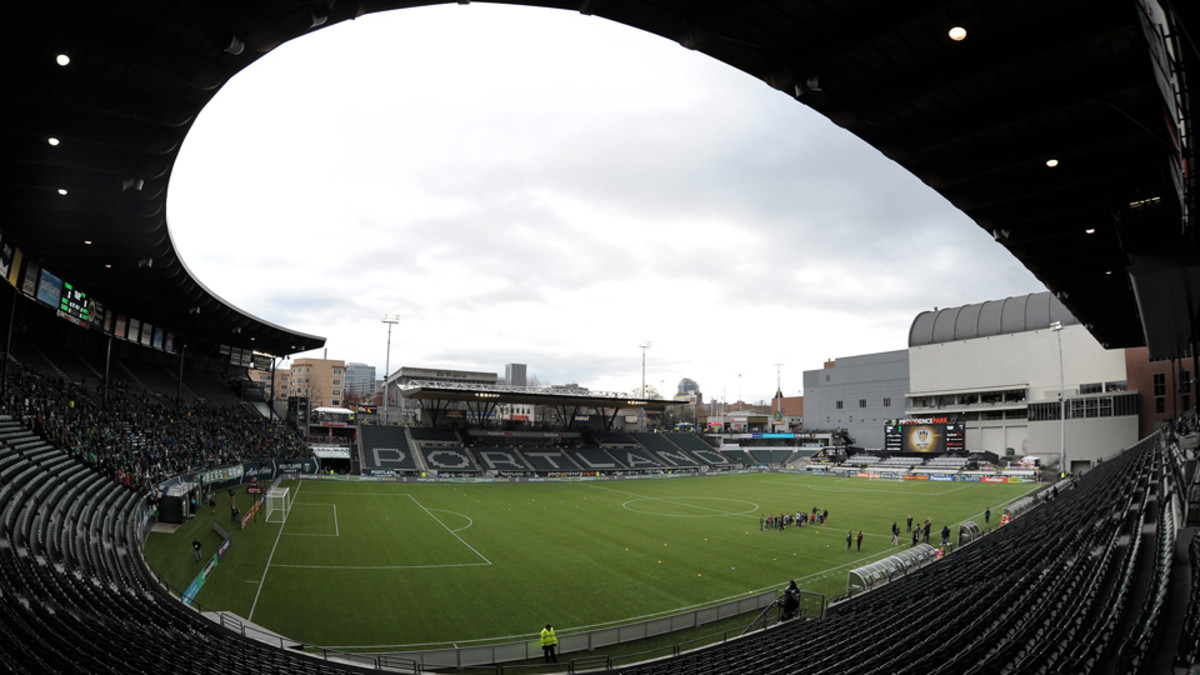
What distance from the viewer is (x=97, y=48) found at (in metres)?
12.0

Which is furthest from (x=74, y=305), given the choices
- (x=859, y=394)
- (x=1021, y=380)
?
(x=859, y=394)

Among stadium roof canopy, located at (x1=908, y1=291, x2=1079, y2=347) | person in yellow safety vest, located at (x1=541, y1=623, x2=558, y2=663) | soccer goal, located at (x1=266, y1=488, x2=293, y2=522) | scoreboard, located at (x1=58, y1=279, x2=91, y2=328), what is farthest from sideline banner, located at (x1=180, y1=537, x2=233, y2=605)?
stadium roof canopy, located at (x1=908, y1=291, x2=1079, y2=347)

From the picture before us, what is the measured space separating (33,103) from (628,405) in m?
70.4

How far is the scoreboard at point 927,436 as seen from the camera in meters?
74.1

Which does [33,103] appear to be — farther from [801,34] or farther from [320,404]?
[320,404]

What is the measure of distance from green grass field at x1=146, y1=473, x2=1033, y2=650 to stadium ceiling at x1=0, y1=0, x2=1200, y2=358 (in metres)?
14.2

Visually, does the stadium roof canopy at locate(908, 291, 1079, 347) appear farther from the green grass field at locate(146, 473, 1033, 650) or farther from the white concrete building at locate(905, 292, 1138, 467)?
the green grass field at locate(146, 473, 1033, 650)

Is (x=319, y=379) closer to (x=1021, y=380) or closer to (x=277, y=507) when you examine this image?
(x=277, y=507)

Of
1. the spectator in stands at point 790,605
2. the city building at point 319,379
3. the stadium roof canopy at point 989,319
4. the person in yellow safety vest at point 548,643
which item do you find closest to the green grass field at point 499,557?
the person in yellow safety vest at point 548,643

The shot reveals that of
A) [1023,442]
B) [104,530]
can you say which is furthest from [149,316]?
[1023,442]

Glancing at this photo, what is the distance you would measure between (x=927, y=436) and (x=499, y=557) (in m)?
64.6

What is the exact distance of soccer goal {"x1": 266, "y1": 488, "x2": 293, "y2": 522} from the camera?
117ft

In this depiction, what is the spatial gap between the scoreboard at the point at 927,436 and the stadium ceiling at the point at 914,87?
61.6 meters

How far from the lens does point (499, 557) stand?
2880 cm
